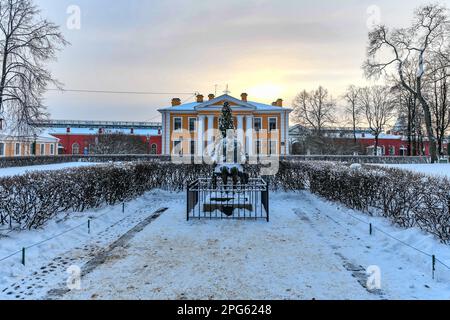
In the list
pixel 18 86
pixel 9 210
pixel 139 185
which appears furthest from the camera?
pixel 18 86

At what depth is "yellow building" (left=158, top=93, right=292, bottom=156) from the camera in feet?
140

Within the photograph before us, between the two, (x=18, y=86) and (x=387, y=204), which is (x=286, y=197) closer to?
(x=387, y=204)

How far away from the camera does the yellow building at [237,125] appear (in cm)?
4256

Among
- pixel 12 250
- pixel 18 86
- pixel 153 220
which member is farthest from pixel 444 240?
pixel 18 86

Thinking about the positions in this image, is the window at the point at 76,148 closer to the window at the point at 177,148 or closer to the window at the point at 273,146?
the window at the point at 177,148

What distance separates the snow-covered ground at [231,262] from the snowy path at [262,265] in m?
0.02

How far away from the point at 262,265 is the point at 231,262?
0.56 metres

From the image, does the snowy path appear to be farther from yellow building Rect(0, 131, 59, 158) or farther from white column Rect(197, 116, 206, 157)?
white column Rect(197, 116, 206, 157)

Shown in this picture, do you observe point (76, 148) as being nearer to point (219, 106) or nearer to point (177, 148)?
point (177, 148)

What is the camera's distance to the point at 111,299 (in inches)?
156

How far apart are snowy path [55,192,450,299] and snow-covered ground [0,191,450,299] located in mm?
15

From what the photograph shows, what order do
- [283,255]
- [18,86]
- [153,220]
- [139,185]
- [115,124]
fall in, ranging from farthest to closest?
[115,124]
[18,86]
[139,185]
[153,220]
[283,255]

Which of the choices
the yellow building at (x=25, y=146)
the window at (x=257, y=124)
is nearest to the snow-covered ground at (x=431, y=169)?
the window at (x=257, y=124)
